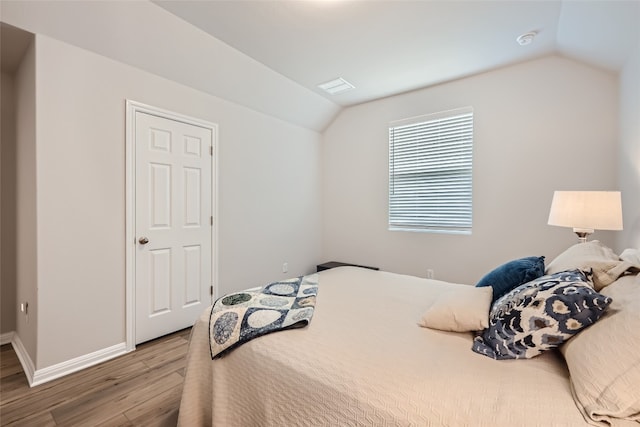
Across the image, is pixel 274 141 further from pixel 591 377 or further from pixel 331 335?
pixel 591 377

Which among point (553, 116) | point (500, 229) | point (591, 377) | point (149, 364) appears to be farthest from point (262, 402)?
point (553, 116)

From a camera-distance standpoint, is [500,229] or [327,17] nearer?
[327,17]

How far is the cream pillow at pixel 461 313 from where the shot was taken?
51.2 inches

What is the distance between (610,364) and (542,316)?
9.7 inches

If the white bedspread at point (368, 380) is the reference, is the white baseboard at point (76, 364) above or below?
below

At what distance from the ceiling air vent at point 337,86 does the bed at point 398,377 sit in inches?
107

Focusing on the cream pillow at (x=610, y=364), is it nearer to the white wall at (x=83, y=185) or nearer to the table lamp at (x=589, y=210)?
the table lamp at (x=589, y=210)

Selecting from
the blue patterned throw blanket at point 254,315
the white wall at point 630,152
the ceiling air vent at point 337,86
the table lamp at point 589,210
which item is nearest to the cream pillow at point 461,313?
the blue patterned throw blanket at point 254,315

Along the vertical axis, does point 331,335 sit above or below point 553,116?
below

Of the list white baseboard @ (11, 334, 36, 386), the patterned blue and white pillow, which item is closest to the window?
the patterned blue and white pillow

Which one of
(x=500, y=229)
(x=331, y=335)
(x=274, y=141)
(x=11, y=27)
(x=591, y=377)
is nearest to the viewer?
(x=591, y=377)

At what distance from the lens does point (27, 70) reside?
85.8 inches

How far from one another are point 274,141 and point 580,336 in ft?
11.3

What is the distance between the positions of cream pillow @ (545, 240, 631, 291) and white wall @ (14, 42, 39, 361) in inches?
127
